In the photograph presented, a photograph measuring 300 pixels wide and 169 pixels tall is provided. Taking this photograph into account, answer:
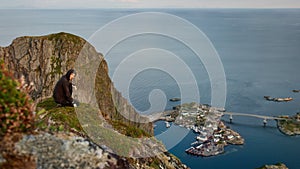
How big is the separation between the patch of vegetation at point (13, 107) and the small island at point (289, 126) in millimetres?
68932

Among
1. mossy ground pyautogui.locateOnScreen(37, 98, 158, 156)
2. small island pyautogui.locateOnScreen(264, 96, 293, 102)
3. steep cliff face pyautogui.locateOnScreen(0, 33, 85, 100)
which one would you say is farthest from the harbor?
mossy ground pyautogui.locateOnScreen(37, 98, 158, 156)

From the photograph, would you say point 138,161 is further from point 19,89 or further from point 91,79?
point 91,79

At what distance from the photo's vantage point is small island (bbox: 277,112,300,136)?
66.9 meters

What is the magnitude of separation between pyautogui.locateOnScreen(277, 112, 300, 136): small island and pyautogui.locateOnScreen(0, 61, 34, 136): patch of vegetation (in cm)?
6893

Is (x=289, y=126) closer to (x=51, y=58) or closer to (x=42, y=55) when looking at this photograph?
(x=51, y=58)

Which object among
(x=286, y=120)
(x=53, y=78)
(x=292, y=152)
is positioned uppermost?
(x=53, y=78)

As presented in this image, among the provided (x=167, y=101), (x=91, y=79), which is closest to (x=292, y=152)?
(x=167, y=101)

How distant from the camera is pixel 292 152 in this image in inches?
2226

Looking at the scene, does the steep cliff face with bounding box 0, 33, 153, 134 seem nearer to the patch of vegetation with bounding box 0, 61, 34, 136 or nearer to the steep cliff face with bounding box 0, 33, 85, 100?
the steep cliff face with bounding box 0, 33, 85, 100

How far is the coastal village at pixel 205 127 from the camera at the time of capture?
192 ft

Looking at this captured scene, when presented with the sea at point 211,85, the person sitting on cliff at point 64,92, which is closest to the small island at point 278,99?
the sea at point 211,85

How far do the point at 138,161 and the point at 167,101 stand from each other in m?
71.8

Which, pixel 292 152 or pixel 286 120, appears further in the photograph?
pixel 286 120

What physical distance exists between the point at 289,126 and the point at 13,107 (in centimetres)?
7073
